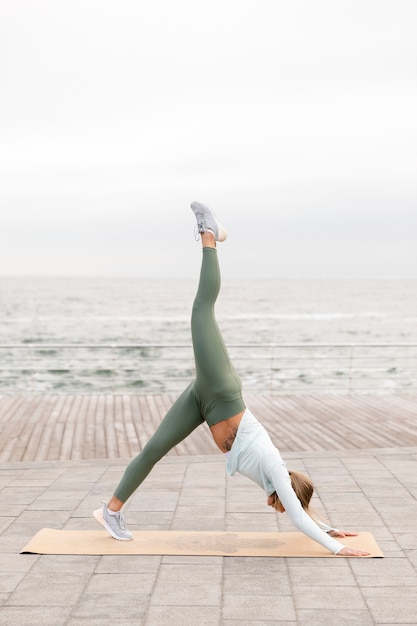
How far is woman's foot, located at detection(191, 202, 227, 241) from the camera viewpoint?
4391mm

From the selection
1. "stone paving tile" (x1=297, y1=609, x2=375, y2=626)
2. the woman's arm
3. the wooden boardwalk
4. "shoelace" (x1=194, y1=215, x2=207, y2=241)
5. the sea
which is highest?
"shoelace" (x1=194, y1=215, x2=207, y2=241)

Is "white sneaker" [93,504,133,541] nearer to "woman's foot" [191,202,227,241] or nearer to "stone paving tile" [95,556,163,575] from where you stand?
"stone paving tile" [95,556,163,575]

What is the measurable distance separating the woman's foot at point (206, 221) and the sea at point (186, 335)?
1334 centimetres

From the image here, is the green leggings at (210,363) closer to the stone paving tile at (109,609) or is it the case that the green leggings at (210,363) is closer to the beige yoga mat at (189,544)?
the beige yoga mat at (189,544)

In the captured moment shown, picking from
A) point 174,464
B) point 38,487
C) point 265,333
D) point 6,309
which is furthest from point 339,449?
point 6,309

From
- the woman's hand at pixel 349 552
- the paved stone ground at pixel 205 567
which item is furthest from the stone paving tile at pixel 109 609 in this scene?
the woman's hand at pixel 349 552

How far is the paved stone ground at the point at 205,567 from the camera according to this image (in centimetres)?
359

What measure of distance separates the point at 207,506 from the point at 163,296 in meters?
62.5

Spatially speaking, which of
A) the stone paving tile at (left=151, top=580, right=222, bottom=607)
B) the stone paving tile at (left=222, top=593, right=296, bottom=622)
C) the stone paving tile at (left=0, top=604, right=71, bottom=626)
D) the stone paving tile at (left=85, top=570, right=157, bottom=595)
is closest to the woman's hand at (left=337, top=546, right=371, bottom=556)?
the stone paving tile at (left=222, top=593, right=296, bottom=622)

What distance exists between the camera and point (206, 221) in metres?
4.39

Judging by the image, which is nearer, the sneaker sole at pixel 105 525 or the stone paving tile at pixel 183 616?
the stone paving tile at pixel 183 616

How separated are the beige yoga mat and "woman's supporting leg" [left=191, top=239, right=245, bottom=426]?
0.86 m

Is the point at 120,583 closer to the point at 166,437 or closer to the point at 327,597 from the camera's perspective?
the point at 166,437

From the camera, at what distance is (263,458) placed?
424cm
